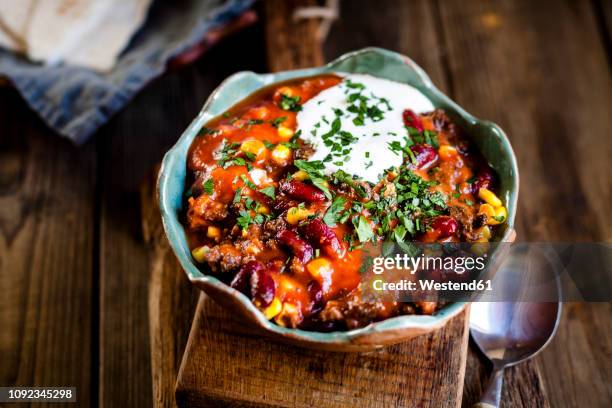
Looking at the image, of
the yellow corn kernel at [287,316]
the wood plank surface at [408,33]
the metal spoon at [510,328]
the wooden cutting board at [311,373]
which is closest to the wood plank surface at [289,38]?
the wood plank surface at [408,33]

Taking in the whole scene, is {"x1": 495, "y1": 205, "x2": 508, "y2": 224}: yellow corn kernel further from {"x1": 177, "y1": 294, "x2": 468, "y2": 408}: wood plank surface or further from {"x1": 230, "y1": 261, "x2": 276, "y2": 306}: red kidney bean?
{"x1": 230, "y1": 261, "x2": 276, "y2": 306}: red kidney bean

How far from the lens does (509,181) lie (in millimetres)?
3057

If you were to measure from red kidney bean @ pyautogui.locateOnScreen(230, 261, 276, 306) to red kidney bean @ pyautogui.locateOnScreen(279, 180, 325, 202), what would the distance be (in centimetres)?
37

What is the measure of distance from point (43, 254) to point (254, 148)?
6.41 feet

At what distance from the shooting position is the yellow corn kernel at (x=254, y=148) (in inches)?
117

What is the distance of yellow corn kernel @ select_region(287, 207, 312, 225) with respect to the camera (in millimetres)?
2770

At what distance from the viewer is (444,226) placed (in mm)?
2795

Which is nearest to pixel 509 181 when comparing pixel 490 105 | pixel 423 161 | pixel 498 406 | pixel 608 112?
pixel 423 161

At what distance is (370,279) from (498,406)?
1090 mm

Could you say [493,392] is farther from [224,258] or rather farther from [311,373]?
[224,258]

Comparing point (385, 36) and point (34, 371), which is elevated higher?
point (385, 36)

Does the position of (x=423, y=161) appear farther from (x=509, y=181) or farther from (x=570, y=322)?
(x=570, y=322)

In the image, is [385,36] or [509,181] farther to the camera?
[385,36]

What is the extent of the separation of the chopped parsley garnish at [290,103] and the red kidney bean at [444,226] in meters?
0.93
